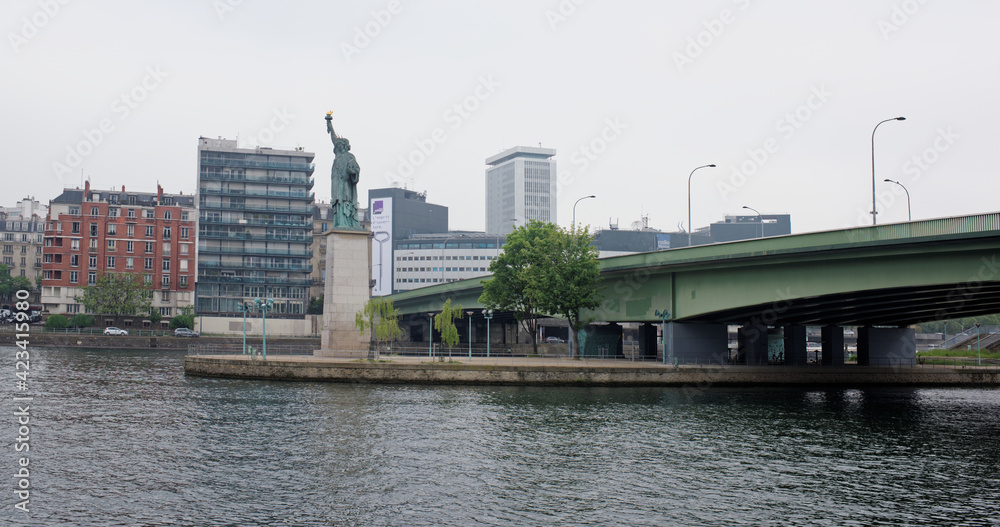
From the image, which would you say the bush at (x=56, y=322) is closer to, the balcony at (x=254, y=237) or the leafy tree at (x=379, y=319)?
the balcony at (x=254, y=237)

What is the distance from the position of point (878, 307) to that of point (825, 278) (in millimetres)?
13667

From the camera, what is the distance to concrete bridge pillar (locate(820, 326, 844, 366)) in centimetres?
7619

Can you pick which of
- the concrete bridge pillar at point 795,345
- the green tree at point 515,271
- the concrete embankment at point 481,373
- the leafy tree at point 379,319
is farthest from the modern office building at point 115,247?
the concrete bridge pillar at point 795,345

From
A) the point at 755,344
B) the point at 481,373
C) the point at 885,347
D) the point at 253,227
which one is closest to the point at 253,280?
the point at 253,227

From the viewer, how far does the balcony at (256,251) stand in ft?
503

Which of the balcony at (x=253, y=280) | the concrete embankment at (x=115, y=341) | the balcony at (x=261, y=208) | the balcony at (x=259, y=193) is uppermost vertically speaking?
the balcony at (x=259, y=193)

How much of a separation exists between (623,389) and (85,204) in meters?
108

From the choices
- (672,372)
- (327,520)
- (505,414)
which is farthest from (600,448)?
(672,372)

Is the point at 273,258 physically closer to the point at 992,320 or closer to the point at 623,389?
the point at 623,389

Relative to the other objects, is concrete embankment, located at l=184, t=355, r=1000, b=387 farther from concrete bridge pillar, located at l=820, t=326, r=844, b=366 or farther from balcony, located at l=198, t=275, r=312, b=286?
balcony, located at l=198, t=275, r=312, b=286

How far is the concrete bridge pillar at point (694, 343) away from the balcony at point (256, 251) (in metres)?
104

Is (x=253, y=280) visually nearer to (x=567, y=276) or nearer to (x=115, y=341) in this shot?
(x=115, y=341)

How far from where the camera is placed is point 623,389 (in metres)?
58.3

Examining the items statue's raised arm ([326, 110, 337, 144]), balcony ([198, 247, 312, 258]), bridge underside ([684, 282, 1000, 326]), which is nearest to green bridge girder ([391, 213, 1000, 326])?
bridge underside ([684, 282, 1000, 326])
